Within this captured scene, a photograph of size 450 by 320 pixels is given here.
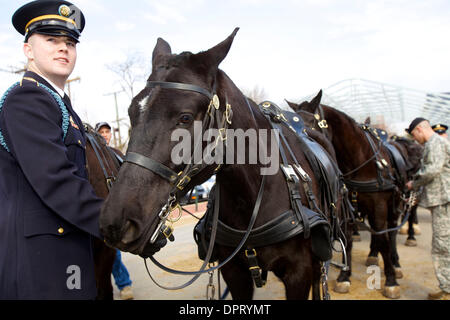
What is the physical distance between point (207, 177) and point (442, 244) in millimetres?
3913

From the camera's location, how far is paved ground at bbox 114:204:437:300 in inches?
172

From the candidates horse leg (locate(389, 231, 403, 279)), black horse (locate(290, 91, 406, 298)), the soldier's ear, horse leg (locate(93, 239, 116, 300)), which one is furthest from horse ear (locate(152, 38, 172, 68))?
horse leg (locate(389, 231, 403, 279))

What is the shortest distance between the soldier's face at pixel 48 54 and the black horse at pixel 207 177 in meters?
0.49

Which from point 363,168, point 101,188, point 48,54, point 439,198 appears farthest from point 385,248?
point 48,54

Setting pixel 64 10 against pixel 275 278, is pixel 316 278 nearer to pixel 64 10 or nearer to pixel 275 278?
pixel 275 278

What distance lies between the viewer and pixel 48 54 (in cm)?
165

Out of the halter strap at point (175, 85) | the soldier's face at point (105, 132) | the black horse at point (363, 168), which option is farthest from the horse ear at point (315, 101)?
the soldier's face at point (105, 132)

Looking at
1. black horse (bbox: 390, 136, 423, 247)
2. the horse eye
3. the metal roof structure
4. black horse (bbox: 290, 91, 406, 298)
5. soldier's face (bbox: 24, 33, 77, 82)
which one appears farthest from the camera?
the metal roof structure

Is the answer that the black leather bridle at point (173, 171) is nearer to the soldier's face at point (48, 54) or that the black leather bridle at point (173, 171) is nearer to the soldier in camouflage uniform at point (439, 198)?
the soldier's face at point (48, 54)

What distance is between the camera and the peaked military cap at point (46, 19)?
1629mm

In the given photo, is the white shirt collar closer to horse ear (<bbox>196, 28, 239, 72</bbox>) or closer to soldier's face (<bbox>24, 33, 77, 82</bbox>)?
soldier's face (<bbox>24, 33, 77, 82</bbox>)

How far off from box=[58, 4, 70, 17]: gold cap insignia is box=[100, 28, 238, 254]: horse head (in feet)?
1.85

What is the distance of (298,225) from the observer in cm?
209
